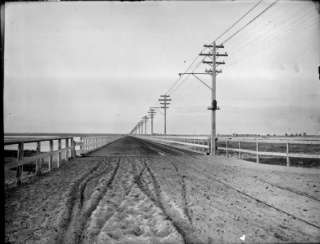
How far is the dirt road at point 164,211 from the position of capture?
13.3ft

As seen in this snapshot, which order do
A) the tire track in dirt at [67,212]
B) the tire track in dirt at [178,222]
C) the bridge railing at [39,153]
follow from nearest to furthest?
the tire track in dirt at [178,222]
the tire track in dirt at [67,212]
the bridge railing at [39,153]

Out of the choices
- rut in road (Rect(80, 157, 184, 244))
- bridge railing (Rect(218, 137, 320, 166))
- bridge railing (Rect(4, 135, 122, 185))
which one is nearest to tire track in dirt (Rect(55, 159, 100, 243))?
rut in road (Rect(80, 157, 184, 244))

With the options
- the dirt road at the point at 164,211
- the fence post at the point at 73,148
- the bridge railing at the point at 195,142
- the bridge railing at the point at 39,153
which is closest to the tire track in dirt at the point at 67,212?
the dirt road at the point at 164,211

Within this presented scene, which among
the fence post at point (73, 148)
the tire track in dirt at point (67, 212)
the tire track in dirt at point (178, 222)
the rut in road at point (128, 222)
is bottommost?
the tire track in dirt at point (67, 212)

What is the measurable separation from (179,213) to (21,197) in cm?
394

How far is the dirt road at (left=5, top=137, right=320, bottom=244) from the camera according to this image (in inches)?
160

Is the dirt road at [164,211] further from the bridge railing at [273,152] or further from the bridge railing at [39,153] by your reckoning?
the bridge railing at [273,152]

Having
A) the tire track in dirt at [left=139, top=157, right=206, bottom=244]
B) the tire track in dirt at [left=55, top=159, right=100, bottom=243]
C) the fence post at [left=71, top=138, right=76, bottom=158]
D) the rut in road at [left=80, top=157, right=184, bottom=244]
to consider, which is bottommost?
the tire track in dirt at [left=55, top=159, right=100, bottom=243]

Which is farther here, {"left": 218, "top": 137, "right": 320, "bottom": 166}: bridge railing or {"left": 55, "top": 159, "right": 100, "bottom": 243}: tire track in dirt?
{"left": 218, "top": 137, "right": 320, "bottom": 166}: bridge railing

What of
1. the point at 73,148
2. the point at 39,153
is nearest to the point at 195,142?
the point at 73,148

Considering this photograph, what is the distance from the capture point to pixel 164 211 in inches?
203

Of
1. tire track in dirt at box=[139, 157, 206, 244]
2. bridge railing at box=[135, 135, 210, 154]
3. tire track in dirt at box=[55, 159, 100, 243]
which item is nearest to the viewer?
tire track in dirt at box=[139, 157, 206, 244]

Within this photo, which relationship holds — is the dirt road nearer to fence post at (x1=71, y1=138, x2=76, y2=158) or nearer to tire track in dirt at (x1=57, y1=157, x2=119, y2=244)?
tire track in dirt at (x1=57, y1=157, x2=119, y2=244)

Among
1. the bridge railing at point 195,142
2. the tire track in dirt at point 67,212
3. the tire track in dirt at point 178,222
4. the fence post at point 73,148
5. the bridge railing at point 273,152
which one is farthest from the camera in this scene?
the bridge railing at point 195,142
